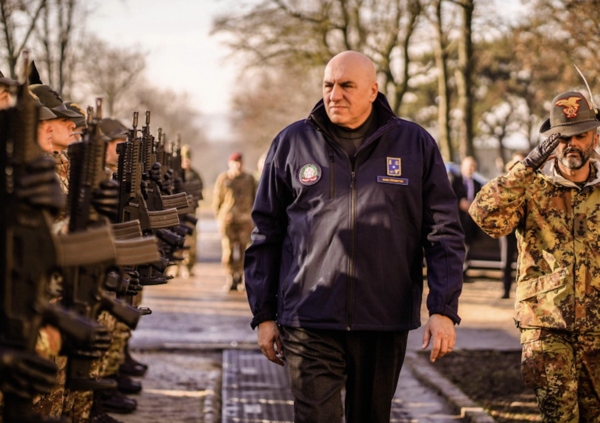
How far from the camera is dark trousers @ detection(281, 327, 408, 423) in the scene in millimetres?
4379

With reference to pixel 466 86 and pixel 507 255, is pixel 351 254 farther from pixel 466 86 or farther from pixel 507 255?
pixel 466 86

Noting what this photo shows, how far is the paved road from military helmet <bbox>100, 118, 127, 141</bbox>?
234 cm

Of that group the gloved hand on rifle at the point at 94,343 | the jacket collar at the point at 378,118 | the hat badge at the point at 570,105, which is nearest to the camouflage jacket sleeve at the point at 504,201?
the hat badge at the point at 570,105

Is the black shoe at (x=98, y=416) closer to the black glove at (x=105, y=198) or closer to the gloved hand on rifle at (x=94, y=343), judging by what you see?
the gloved hand on rifle at (x=94, y=343)

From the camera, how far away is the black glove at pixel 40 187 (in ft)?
9.52

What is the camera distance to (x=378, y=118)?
4.75 metres

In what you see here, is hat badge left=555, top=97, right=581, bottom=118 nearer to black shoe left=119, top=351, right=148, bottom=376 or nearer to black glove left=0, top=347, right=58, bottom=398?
black glove left=0, top=347, right=58, bottom=398

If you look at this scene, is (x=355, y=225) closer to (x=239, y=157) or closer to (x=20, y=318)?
(x=20, y=318)

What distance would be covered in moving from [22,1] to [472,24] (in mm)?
9815

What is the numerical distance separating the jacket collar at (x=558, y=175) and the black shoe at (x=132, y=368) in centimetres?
495

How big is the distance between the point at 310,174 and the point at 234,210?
36.5 feet

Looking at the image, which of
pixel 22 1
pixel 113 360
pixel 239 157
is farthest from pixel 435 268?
pixel 22 1

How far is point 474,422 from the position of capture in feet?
22.8

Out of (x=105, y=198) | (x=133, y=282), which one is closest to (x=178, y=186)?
(x=133, y=282)
